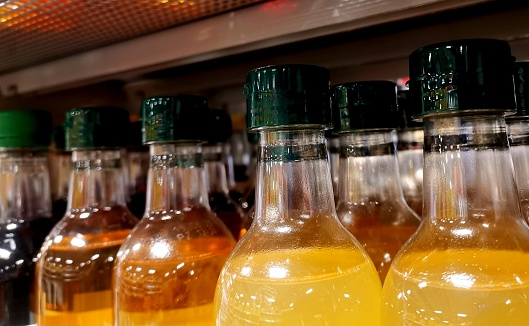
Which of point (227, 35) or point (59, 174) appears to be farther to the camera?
point (59, 174)

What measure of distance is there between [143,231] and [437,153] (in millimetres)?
325

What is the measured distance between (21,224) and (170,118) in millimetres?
390

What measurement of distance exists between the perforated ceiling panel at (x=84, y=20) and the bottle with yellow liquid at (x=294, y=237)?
313mm

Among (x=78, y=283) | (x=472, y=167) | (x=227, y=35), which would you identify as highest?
(x=227, y=35)

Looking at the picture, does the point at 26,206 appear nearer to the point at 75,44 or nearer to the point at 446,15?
the point at 75,44

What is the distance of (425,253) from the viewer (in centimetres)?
40

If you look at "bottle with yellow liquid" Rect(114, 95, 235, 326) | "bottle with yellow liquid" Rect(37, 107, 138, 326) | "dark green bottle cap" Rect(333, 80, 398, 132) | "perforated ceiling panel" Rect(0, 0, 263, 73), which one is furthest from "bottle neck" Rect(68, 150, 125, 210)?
"dark green bottle cap" Rect(333, 80, 398, 132)

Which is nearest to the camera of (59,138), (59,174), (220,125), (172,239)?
(172,239)

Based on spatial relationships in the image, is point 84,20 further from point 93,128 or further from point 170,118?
point 170,118

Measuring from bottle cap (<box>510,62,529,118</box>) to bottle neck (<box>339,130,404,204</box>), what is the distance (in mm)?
127

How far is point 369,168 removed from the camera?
551 mm

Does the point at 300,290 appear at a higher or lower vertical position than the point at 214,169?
lower

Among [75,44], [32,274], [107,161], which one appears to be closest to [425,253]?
→ [107,161]

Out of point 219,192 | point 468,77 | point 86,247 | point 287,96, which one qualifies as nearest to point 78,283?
point 86,247
